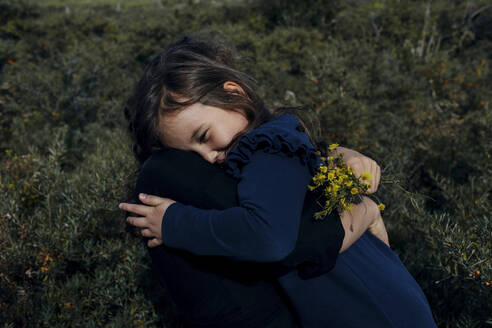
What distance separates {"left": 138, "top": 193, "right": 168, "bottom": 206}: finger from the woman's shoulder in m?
0.25

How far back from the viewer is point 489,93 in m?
6.18

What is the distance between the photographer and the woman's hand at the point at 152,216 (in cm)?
114

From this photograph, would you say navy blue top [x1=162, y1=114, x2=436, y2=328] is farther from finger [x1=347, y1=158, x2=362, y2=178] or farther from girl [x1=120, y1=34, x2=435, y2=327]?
finger [x1=347, y1=158, x2=362, y2=178]

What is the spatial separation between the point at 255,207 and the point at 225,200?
161 mm

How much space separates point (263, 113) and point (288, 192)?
20.9 inches

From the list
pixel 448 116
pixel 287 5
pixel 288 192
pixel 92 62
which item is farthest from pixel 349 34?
pixel 288 192

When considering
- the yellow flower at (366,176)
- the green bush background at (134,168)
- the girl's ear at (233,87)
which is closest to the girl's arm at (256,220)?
the yellow flower at (366,176)

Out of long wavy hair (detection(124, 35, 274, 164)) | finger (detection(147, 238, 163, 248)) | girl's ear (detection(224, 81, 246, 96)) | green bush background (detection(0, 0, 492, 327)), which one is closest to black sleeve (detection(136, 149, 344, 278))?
finger (detection(147, 238, 163, 248))

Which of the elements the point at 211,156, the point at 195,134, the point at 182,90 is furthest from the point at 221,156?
the point at 182,90

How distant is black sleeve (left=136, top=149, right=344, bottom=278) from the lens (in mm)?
1078

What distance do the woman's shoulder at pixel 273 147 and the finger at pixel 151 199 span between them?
254 millimetres

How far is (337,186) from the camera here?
3.60ft

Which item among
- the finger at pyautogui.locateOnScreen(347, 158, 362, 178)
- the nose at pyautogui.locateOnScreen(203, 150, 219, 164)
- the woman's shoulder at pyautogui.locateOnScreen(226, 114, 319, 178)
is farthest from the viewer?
the nose at pyautogui.locateOnScreen(203, 150, 219, 164)

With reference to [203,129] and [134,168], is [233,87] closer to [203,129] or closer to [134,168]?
[203,129]
